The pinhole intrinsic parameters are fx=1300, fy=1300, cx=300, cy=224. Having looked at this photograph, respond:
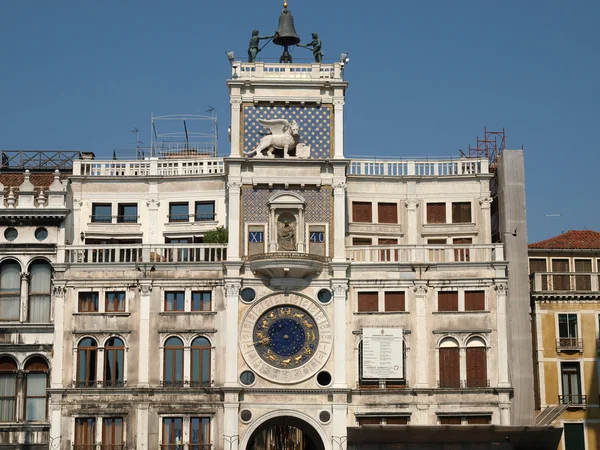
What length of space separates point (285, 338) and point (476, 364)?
34.7 ft

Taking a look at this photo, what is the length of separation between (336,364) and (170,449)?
33.1ft

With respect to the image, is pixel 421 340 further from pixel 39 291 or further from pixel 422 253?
pixel 39 291

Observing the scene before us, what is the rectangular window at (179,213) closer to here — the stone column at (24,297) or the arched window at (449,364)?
the stone column at (24,297)

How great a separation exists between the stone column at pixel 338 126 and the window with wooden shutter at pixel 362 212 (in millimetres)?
4506

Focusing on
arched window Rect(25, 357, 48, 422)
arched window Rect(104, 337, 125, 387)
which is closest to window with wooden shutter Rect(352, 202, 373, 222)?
arched window Rect(104, 337, 125, 387)

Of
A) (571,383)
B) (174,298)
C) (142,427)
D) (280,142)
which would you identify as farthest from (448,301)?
(142,427)

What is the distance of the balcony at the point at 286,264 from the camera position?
7050 cm

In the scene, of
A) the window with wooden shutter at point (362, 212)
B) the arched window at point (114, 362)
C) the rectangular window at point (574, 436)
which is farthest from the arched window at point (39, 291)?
Answer: the rectangular window at point (574, 436)

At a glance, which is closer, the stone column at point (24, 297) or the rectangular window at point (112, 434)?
the rectangular window at point (112, 434)

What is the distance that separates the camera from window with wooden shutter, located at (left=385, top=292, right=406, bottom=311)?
71812mm

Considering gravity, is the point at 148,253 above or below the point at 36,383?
above

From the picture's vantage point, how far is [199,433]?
70500 millimetres

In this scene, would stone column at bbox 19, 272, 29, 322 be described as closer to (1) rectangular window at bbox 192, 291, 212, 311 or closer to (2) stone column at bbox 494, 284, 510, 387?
(1) rectangular window at bbox 192, 291, 212, 311

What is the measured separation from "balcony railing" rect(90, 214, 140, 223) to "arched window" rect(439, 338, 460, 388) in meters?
19.9
